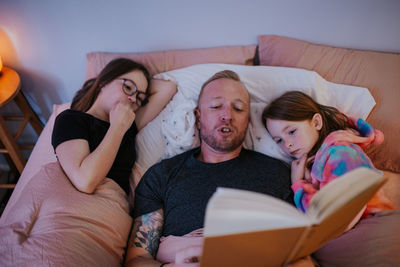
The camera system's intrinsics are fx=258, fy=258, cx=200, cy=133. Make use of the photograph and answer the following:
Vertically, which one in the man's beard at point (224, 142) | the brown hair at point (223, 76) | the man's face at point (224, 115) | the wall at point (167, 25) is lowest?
the man's beard at point (224, 142)

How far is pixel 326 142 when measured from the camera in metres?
1.07

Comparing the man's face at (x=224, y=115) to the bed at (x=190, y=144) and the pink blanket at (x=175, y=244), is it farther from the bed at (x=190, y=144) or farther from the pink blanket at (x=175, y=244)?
the pink blanket at (x=175, y=244)

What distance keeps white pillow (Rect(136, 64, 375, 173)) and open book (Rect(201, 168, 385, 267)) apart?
71 cm

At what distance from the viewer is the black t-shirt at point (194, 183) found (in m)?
1.05

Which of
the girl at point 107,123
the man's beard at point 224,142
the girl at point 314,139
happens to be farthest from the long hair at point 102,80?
the girl at point 314,139

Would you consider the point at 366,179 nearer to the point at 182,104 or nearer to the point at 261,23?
the point at 182,104

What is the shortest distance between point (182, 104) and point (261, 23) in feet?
2.15

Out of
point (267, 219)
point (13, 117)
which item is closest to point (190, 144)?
point (267, 219)

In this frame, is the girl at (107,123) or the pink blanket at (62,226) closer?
the pink blanket at (62,226)

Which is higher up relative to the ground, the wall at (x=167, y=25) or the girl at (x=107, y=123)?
the wall at (x=167, y=25)

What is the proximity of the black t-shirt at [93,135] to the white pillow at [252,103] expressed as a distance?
0.07m

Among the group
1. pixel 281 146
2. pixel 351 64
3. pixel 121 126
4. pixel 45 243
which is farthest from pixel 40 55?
pixel 351 64

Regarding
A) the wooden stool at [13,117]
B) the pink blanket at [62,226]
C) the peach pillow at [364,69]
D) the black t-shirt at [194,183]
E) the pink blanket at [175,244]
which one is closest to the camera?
the pink blanket at [62,226]

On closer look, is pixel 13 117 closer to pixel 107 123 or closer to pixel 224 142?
pixel 107 123
